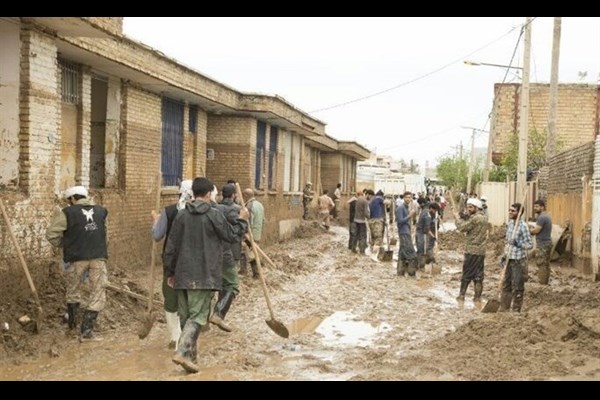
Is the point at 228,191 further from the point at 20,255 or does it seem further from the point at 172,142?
the point at 172,142

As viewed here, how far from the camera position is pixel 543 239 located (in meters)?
12.6

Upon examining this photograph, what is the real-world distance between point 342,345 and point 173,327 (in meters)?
1.98

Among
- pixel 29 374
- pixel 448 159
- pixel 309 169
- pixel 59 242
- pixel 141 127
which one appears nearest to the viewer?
pixel 29 374

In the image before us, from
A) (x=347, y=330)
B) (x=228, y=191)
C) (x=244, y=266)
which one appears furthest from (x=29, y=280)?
(x=244, y=266)

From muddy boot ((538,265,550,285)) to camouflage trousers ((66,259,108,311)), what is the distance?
8625 millimetres

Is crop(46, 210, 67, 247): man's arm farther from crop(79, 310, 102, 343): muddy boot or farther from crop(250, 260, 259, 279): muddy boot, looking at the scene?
crop(250, 260, 259, 279): muddy boot

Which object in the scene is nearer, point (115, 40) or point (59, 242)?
point (59, 242)

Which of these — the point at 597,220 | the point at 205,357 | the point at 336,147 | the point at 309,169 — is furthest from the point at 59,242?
the point at 336,147

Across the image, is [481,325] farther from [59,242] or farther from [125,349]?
[59,242]

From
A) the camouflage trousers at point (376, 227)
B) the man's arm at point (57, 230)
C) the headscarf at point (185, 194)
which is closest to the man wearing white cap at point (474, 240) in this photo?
the headscarf at point (185, 194)

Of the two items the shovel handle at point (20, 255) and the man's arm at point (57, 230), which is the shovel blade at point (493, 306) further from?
the shovel handle at point (20, 255)

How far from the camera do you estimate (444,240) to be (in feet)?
81.3

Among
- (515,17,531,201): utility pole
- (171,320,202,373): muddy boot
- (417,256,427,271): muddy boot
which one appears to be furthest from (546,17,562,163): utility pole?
(171,320,202,373): muddy boot

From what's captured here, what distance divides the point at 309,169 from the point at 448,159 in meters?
52.1
